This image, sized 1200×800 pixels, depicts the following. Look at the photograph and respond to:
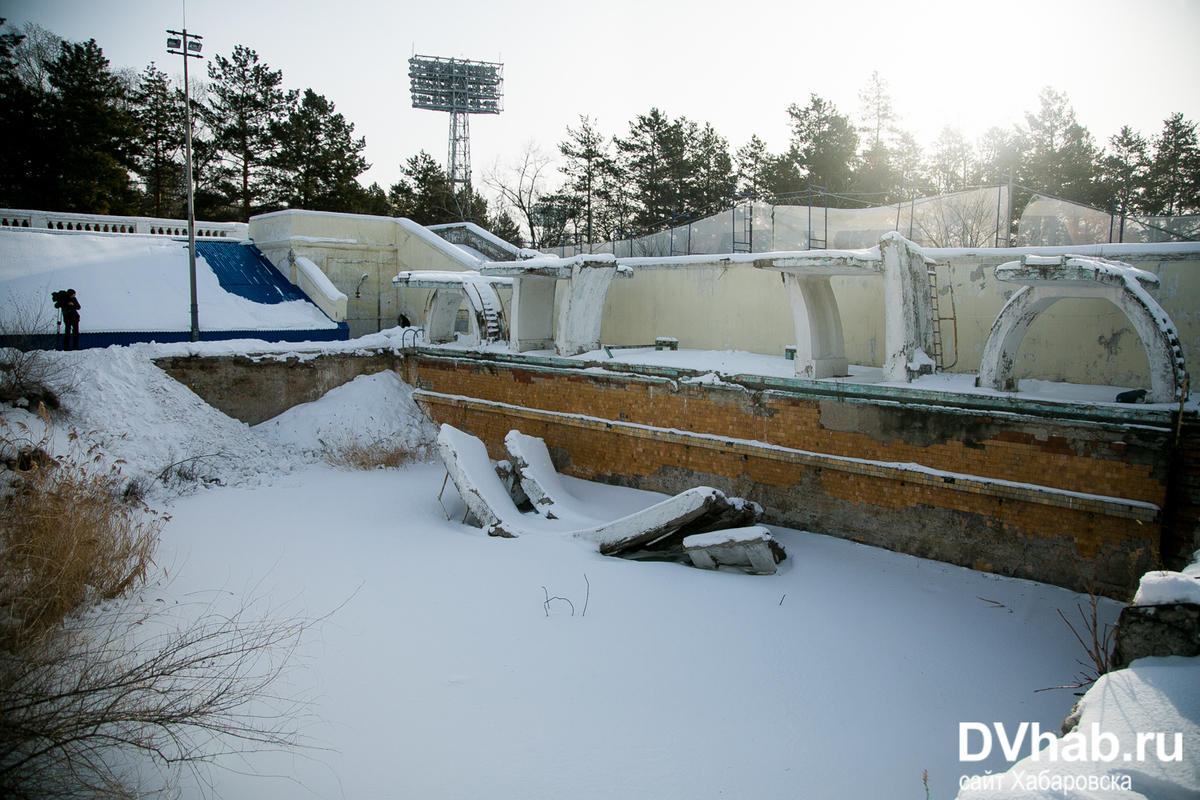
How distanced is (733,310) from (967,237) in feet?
20.1

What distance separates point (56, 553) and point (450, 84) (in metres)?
30.9

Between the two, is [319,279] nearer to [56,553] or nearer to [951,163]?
[56,553]

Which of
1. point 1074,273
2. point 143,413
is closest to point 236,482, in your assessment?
point 143,413

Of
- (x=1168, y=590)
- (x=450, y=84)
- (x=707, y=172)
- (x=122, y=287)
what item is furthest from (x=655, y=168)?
(x=1168, y=590)

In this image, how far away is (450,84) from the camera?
32.4m

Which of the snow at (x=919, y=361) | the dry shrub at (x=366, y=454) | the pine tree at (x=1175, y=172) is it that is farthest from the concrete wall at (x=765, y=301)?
the pine tree at (x=1175, y=172)

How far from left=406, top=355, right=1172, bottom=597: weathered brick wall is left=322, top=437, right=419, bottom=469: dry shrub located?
2.88 m

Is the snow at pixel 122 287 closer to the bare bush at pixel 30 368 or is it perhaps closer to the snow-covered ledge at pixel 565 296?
the bare bush at pixel 30 368

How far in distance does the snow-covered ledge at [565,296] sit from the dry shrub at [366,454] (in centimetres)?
280

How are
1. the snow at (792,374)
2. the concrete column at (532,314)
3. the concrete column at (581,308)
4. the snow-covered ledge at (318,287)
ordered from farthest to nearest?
1. the snow-covered ledge at (318,287)
2. the concrete column at (532,314)
3. the concrete column at (581,308)
4. the snow at (792,374)

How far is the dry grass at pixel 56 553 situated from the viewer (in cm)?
520

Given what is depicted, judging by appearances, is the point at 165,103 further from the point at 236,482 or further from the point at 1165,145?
the point at 1165,145

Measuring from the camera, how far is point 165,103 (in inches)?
1030

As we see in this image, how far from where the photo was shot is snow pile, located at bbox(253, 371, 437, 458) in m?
12.5
